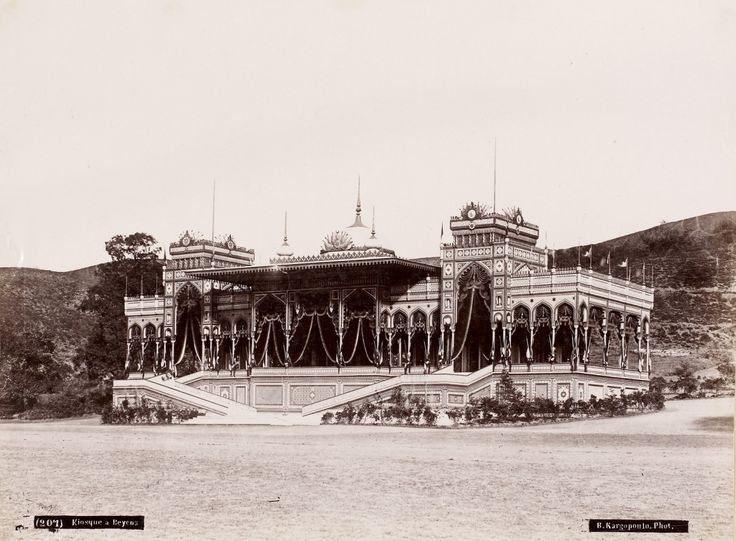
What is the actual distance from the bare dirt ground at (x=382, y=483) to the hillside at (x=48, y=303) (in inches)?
1657

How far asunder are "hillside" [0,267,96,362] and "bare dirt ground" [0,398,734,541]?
42.1 m

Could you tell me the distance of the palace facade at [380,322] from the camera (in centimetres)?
4547

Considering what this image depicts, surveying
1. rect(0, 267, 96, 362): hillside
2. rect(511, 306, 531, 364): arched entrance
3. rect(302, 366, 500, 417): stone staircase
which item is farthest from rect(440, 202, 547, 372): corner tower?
rect(0, 267, 96, 362): hillside

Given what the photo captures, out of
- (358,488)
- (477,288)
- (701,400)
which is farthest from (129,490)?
(701,400)

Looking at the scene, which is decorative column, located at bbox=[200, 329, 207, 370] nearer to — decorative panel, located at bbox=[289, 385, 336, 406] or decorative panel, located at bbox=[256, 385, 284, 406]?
decorative panel, located at bbox=[256, 385, 284, 406]

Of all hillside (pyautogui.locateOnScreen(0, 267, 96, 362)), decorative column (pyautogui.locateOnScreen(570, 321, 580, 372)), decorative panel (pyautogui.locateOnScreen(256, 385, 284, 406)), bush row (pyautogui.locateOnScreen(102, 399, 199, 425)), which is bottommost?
bush row (pyautogui.locateOnScreen(102, 399, 199, 425))

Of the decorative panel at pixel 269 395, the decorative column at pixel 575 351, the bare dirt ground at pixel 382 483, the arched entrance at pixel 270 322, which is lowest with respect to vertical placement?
the bare dirt ground at pixel 382 483

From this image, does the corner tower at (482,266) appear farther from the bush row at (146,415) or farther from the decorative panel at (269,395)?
the bush row at (146,415)

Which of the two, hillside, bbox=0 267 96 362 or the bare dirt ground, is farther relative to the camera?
hillside, bbox=0 267 96 362

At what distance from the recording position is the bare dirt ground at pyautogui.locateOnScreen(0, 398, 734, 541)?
1948cm

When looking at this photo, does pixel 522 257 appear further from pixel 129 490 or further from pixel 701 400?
pixel 129 490

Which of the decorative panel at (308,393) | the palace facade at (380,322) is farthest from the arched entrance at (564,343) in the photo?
the decorative panel at (308,393)

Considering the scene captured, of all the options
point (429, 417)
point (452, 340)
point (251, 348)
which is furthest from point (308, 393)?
point (429, 417)

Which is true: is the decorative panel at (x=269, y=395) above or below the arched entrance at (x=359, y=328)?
below
